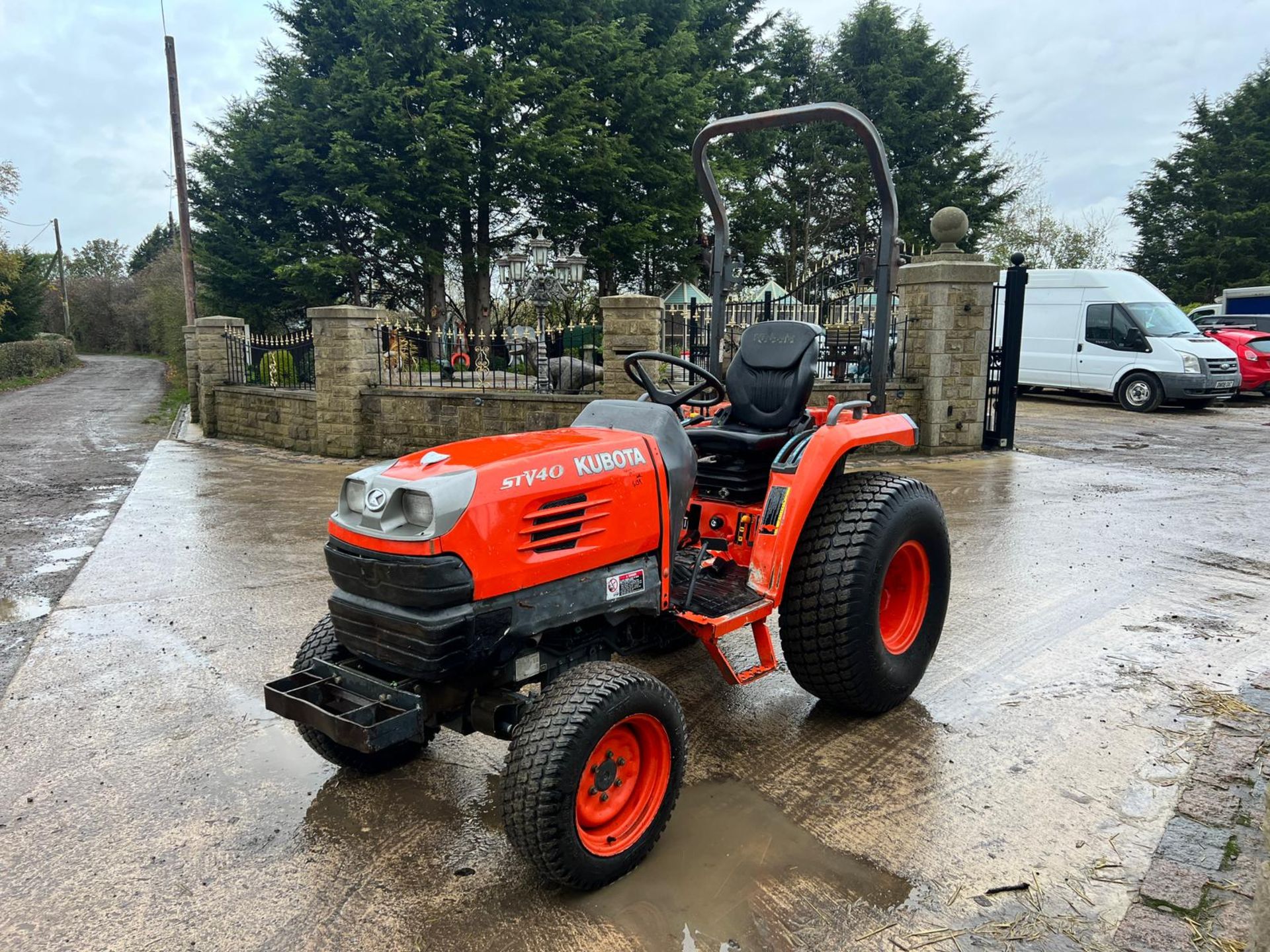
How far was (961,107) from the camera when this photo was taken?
30766 mm

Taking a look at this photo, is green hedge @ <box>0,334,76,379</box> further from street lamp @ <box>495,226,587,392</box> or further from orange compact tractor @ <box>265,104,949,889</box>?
orange compact tractor @ <box>265,104,949,889</box>

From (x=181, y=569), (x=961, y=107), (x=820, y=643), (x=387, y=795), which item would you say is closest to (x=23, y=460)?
(x=181, y=569)

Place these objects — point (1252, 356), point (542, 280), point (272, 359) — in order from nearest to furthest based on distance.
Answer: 1. point (542, 280)
2. point (272, 359)
3. point (1252, 356)

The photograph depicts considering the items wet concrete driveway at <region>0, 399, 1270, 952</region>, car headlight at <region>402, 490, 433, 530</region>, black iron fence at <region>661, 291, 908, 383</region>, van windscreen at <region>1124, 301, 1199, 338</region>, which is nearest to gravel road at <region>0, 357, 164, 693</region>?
wet concrete driveway at <region>0, 399, 1270, 952</region>

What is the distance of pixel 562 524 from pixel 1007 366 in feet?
30.0

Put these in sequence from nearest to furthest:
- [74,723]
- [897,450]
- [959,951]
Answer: [959,951] < [74,723] < [897,450]

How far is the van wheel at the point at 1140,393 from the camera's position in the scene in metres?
14.4

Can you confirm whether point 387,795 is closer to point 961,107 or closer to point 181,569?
point 181,569

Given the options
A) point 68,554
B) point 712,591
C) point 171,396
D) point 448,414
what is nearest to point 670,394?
point 712,591

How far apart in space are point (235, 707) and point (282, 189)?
19.1 meters

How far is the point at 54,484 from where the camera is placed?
9992 millimetres

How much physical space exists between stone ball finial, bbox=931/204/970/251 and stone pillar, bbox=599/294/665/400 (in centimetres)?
353

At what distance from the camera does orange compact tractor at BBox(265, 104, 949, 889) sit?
2475 millimetres

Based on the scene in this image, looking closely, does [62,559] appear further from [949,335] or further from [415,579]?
[949,335]
